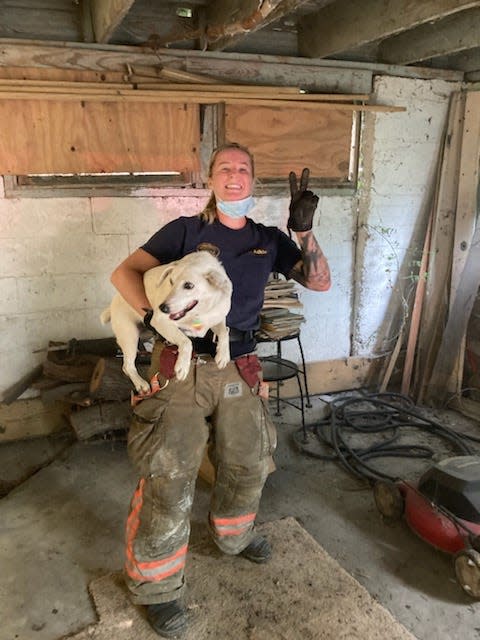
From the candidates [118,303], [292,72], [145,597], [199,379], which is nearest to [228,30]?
[292,72]

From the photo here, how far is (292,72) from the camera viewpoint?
3881 millimetres

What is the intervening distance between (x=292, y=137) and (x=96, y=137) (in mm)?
1447

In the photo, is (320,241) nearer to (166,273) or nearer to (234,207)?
(234,207)

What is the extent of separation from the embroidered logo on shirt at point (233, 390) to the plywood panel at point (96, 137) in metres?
2.06

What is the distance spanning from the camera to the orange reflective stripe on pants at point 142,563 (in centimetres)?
213

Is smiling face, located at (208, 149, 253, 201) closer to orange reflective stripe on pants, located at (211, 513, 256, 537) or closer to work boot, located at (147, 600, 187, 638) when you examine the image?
orange reflective stripe on pants, located at (211, 513, 256, 537)

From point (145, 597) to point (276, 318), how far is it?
197 cm

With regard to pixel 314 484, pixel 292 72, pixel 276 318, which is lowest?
pixel 314 484

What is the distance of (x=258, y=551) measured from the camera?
2.53m

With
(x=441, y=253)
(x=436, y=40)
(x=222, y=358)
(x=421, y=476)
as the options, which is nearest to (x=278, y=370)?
(x=421, y=476)

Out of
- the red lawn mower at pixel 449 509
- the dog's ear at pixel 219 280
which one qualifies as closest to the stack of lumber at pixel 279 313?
the red lawn mower at pixel 449 509

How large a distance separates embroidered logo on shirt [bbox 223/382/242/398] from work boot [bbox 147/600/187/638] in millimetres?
907

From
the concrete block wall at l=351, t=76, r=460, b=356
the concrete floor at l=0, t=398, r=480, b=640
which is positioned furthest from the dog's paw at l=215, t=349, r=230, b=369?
the concrete block wall at l=351, t=76, r=460, b=356

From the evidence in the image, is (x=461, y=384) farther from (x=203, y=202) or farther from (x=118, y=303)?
(x=118, y=303)
